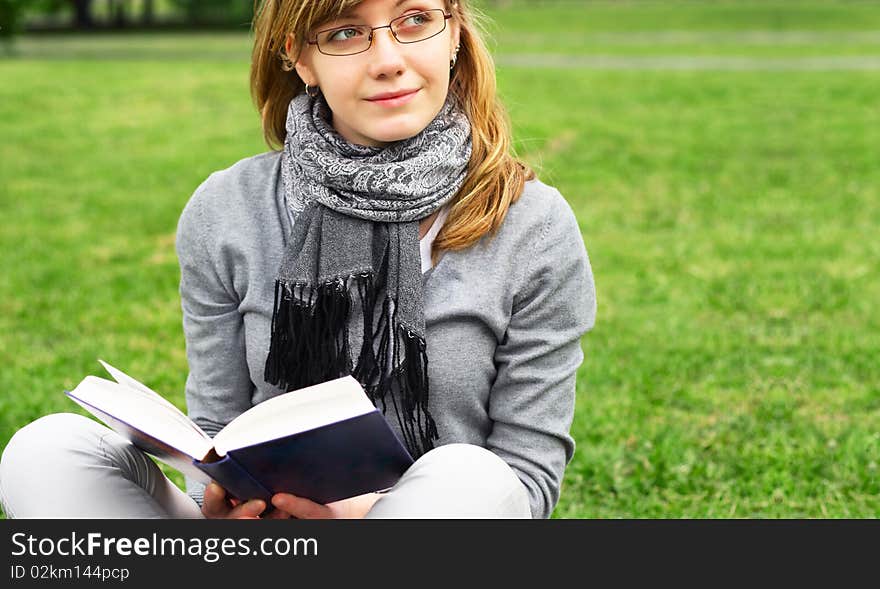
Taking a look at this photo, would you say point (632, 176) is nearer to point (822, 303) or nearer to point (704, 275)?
point (704, 275)

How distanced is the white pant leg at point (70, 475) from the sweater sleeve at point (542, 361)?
2.24 ft

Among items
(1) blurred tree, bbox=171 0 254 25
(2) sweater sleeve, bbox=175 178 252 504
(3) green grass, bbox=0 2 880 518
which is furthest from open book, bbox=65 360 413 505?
(1) blurred tree, bbox=171 0 254 25

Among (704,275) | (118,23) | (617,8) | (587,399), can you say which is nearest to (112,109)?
(704,275)

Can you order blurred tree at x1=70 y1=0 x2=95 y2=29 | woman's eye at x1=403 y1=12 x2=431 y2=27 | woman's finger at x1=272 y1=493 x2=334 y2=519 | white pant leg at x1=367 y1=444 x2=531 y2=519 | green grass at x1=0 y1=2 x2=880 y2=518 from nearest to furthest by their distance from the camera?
white pant leg at x1=367 y1=444 x2=531 y2=519, woman's finger at x1=272 y1=493 x2=334 y2=519, woman's eye at x1=403 y1=12 x2=431 y2=27, green grass at x1=0 y1=2 x2=880 y2=518, blurred tree at x1=70 y1=0 x2=95 y2=29

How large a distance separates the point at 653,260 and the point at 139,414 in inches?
164

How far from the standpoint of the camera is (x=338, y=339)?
89.5 inches

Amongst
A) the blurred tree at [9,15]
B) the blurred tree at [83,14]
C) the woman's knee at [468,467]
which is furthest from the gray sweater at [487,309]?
the blurred tree at [83,14]

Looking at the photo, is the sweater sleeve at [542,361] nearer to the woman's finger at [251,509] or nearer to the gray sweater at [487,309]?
the gray sweater at [487,309]

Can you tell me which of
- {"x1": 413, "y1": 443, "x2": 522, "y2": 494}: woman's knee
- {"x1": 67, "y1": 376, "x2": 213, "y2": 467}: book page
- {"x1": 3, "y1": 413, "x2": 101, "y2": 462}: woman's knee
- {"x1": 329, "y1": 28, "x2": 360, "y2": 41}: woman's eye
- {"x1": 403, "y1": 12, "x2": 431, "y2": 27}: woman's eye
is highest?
{"x1": 403, "y1": 12, "x2": 431, "y2": 27}: woman's eye

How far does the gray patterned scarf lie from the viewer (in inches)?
86.6

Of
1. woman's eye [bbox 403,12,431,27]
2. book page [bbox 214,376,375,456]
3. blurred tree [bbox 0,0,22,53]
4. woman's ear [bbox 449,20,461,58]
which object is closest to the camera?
book page [bbox 214,376,375,456]

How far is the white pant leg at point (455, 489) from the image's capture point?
1946 mm

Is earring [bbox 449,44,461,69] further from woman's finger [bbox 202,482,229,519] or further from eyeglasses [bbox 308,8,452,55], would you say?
woman's finger [bbox 202,482,229,519]
